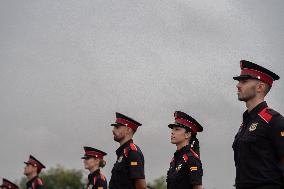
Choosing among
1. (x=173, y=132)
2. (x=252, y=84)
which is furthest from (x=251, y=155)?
(x=173, y=132)

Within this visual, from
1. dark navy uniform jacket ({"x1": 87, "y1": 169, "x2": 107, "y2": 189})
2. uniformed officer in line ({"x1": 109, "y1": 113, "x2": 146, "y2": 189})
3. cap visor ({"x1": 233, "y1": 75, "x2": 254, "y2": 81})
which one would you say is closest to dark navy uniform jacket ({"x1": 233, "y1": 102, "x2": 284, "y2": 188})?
cap visor ({"x1": 233, "y1": 75, "x2": 254, "y2": 81})

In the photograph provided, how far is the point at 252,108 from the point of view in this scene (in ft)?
21.5

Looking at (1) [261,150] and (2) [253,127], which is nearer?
(1) [261,150]

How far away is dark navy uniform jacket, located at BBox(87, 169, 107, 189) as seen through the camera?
42.5ft

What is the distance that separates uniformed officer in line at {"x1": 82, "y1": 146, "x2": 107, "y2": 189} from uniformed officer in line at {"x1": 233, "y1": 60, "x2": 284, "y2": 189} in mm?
6953

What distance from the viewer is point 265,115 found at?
6.34 m

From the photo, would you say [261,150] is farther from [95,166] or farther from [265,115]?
[95,166]

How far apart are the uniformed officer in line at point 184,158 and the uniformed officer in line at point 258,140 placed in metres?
2.05

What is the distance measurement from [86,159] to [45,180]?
230 ft

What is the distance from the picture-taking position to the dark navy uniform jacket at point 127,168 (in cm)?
966

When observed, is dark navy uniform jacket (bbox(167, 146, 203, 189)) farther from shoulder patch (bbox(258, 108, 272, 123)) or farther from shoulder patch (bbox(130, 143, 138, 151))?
shoulder patch (bbox(258, 108, 272, 123))

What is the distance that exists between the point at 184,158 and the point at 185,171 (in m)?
0.26

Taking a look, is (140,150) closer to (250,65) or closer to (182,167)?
(182,167)

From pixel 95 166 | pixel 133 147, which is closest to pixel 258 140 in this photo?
pixel 133 147
